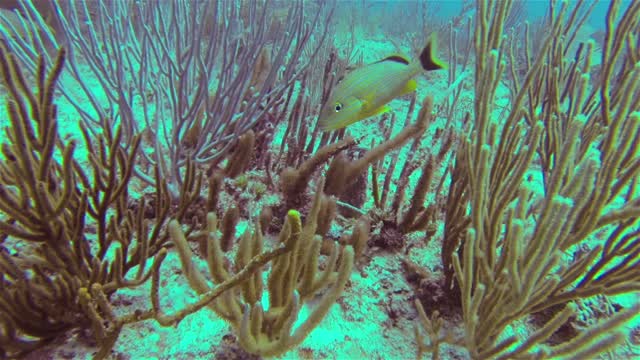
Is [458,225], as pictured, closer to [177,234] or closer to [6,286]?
[177,234]

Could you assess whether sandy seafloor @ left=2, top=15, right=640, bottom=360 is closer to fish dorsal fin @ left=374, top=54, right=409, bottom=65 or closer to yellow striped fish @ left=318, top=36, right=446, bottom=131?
yellow striped fish @ left=318, top=36, right=446, bottom=131

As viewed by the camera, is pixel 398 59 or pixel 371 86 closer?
pixel 371 86

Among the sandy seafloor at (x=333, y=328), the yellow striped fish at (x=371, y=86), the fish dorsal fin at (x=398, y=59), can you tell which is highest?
the fish dorsal fin at (x=398, y=59)

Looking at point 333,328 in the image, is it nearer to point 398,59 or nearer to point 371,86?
point 371,86

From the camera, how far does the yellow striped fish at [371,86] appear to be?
2053 millimetres

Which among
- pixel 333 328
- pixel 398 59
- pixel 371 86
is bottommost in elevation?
pixel 333 328

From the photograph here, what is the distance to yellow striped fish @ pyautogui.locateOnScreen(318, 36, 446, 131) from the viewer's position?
2.05 m

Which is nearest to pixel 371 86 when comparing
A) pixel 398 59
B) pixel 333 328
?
pixel 398 59

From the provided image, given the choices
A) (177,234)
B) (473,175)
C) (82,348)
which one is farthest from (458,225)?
(82,348)

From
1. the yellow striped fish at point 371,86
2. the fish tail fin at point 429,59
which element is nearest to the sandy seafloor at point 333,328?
the yellow striped fish at point 371,86

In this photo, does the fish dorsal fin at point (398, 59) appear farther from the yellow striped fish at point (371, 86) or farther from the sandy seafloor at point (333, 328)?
the sandy seafloor at point (333, 328)

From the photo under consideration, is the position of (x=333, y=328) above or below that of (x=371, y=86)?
below

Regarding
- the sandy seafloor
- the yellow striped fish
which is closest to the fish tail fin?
the yellow striped fish

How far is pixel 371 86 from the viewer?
2.06 metres
